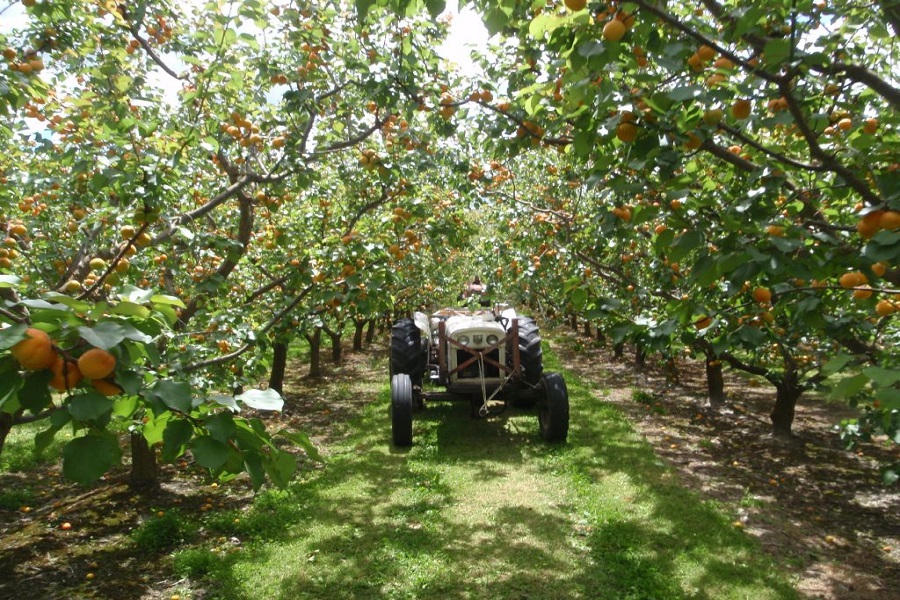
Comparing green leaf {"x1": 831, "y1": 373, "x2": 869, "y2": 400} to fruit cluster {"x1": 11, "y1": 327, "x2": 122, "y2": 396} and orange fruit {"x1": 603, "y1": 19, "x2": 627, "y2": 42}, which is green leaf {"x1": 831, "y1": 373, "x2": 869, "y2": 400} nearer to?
orange fruit {"x1": 603, "y1": 19, "x2": 627, "y2": 42}

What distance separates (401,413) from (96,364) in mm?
6111

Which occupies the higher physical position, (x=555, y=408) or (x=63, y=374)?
(x=63, y=374)

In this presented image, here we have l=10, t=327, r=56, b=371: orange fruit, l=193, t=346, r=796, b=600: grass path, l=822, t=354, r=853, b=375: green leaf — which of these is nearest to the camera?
l=10, t=327, r=56, b=371: orange fruit

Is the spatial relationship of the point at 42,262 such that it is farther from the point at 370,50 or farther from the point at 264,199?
the point at 370,50

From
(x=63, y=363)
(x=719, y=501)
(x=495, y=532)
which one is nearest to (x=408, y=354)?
(x=495, y=532)

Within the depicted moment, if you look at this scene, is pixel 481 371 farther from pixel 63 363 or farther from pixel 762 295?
pixel 63 363

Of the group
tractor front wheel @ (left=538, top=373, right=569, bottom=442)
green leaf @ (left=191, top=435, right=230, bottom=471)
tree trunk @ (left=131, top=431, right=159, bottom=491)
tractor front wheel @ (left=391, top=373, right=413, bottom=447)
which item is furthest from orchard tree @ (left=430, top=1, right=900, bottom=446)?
tree trunk @ (left=131, top=431, right=159, bottom=491)

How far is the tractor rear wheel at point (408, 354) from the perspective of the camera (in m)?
8.55

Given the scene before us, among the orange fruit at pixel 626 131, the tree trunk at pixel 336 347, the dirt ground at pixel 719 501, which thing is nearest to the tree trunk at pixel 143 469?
the dirt ground at pixel 719 501

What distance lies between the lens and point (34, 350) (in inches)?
48.4

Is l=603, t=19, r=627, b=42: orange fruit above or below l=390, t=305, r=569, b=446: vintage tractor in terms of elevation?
above

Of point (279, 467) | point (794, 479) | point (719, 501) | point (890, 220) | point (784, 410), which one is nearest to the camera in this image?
point (279, 467)

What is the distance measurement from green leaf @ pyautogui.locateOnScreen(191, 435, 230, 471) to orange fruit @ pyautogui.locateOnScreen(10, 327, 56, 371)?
372 mm

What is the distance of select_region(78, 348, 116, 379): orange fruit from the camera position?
1.27 meters
